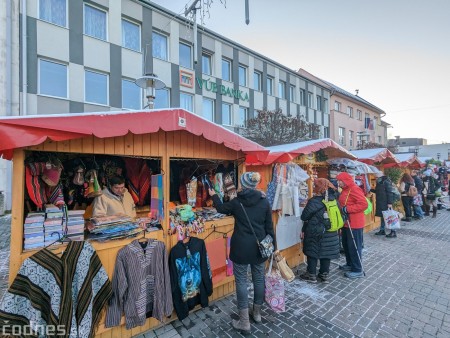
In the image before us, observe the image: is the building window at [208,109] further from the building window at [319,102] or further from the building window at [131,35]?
the building window at [319,102]

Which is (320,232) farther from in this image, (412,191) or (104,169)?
(412,191)

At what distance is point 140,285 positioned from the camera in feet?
9.29

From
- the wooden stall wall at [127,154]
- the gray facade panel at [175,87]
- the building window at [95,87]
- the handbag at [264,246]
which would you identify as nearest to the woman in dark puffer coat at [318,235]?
the wooden stall wall at [127,154]

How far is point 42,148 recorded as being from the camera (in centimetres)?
240

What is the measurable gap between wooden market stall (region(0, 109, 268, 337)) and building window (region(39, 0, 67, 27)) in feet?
35.2

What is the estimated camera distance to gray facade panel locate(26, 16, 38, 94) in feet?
31.4

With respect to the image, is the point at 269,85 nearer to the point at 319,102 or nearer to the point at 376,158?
the point at 319,102

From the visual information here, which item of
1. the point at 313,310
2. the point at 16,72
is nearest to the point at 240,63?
the point at 16,72

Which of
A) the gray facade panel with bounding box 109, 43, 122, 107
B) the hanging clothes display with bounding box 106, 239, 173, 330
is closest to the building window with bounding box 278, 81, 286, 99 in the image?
the gray facade panel with bounding box 109, 43, 122, 107

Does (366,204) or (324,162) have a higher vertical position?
(324,162)

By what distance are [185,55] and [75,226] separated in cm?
1426

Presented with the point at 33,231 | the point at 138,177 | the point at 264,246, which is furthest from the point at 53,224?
the point at 264,246

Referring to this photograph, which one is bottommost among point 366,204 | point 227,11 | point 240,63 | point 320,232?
point 320,232

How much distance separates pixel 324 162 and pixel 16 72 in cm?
1202
